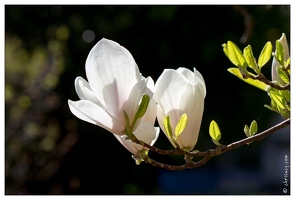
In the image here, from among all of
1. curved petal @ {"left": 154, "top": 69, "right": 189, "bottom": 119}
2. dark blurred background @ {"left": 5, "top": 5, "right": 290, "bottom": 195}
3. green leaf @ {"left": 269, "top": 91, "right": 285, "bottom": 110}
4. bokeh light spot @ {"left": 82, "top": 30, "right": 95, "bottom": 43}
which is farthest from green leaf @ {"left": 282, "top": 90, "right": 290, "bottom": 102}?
bokeh light spot @ {"left": 82, "top": 30, "right": 95, "bottom": 43}

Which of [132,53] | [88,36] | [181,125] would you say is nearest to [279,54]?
[181,125]

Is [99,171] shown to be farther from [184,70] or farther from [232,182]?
[184,70]

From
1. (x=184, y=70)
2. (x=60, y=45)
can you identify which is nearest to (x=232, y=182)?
(x=60, y=45)

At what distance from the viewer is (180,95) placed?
1.76ft

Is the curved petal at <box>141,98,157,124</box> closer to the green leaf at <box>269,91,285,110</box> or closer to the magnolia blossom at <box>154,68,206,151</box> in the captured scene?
the magnolia blossom at <box>154,68,206,151</box>

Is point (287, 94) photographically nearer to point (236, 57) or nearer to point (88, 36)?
point (236, 57)

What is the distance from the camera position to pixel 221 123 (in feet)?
11.3

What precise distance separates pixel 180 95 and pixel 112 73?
0.08 metres

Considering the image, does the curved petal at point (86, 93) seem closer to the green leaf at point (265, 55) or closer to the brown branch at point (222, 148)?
the brown branch at point (222, 148)

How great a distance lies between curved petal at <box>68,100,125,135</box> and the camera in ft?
1.67

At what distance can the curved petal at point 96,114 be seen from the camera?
51cm

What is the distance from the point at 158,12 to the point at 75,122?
927 millimetres

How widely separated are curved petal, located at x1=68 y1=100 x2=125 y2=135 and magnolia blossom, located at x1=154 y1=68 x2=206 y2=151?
0.05 m
